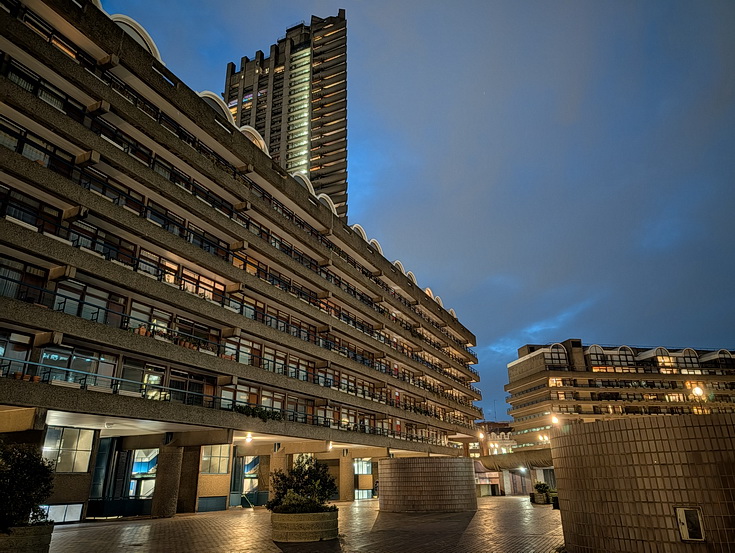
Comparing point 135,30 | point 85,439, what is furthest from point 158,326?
point 135,30

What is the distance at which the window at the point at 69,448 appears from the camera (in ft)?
84.2

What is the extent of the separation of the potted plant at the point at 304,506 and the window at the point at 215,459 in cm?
1718

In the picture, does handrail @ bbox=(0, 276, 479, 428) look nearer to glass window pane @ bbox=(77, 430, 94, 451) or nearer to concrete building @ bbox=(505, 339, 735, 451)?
glass window pane @ bbox=(77, 430, 94, 451)

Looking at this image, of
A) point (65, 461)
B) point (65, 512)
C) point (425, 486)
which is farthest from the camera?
point (425, 486)

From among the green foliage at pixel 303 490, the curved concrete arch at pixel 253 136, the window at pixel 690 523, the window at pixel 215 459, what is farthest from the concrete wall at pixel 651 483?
the curved concrete arch at pixel 253 136

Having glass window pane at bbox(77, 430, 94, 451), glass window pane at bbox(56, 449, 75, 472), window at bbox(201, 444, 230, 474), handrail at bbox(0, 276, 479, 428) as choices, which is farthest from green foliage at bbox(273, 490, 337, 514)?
window at bbox(201, 444, 230, 474)

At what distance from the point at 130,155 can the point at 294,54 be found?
341 ft

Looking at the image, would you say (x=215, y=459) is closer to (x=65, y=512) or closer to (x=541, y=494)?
(x=65, y=512)

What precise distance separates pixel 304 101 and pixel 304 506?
354ft

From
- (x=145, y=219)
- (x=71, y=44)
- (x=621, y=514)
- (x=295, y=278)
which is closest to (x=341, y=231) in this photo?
(x=295, y=278)

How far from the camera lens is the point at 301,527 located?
18.3 metres

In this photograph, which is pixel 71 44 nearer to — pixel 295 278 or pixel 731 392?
pixel 295 278

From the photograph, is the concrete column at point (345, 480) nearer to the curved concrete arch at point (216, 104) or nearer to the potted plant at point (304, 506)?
the potted plant at point (304, 506)

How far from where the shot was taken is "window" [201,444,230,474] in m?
35.9
